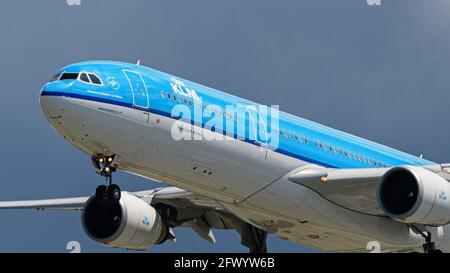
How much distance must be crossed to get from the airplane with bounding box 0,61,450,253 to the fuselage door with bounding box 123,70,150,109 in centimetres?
3

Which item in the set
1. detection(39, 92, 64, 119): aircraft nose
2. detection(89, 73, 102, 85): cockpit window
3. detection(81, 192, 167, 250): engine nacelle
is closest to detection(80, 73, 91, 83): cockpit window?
detection(89, 73, 102, 85): cockpit window

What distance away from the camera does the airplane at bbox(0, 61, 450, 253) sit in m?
30.9

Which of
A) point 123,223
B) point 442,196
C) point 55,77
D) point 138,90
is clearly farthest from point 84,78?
point 442,196

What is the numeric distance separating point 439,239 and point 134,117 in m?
14.1

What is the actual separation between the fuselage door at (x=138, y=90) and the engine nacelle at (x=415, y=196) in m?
8.74

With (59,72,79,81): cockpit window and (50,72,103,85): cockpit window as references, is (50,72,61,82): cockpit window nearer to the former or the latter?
(50,72,103,85): cockpit window

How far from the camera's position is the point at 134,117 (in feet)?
101

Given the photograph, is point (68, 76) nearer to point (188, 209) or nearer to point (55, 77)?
point (55, 77)

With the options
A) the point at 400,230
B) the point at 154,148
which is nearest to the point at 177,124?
the point at 154,148

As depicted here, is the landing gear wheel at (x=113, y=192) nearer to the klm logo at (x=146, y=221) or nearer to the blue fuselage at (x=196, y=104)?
the blue fuselage at (x=196, y=104)

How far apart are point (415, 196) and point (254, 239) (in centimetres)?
820

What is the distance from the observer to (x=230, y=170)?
3294 cm
